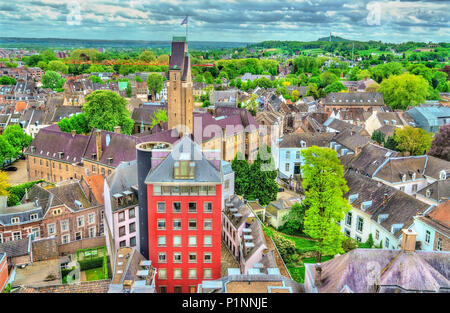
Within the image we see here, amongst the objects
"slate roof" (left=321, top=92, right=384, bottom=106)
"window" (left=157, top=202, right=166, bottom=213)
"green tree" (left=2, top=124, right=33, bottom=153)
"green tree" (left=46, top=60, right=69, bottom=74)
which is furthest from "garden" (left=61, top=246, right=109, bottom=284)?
"green tree" (left=46, top=60, right=69, bottom=74)

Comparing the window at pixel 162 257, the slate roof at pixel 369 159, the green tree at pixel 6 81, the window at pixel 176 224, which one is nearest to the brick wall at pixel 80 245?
the window at pixel 162 257

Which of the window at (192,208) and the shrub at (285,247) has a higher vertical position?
the window at (192,208)

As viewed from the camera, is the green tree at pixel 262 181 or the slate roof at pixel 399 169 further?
the slate roof at pixel 399 169

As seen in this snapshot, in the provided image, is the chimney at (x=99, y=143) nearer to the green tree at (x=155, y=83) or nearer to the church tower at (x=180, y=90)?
the church tower at (x=180, y=90)

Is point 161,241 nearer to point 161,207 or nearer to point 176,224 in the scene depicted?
point 176,224

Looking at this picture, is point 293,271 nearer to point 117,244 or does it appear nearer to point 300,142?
point 117,244

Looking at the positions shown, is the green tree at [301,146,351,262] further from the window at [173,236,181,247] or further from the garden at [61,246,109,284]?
the garden at [61,246,109,284]

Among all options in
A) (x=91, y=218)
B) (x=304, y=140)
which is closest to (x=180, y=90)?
(x=304, y=140)
